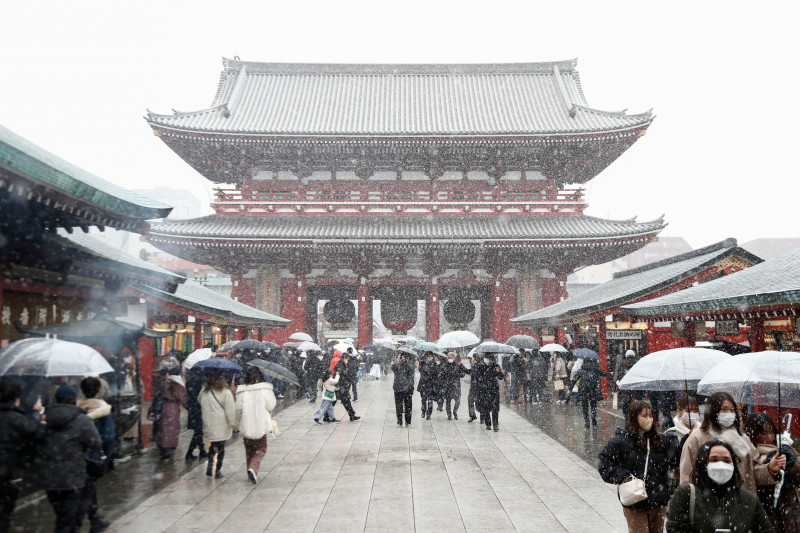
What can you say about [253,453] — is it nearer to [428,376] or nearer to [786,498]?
[786,498]

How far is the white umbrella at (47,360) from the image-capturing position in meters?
6.40

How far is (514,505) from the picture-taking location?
291 inches

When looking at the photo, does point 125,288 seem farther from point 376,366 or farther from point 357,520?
point 376,366

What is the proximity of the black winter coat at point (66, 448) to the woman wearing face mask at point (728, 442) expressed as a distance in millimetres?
5147

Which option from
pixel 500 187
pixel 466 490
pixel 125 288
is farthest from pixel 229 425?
pixel 500 187

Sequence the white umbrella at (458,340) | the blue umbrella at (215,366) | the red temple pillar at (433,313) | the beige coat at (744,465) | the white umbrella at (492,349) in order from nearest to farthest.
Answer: the beige coat at (744,465), the blue umbrella at (215,366), the white umbrella at (492,349), the white umbrella at (458,340), the red temple pillar at (433,313)

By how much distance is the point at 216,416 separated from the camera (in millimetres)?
8539

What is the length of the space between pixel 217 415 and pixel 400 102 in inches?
945

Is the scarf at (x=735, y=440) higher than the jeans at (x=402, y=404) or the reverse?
higher

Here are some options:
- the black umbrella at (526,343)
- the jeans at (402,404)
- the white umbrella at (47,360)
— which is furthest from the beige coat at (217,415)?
the black umbrella at (526,343)

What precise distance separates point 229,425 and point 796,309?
331 inches

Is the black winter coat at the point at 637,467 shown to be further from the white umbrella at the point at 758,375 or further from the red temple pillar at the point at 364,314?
the red temple pillar at the point at 364,314

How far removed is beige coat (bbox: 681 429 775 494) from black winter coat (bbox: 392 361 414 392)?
8.61 meters

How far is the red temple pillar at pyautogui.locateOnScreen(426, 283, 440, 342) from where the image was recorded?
26.3m
